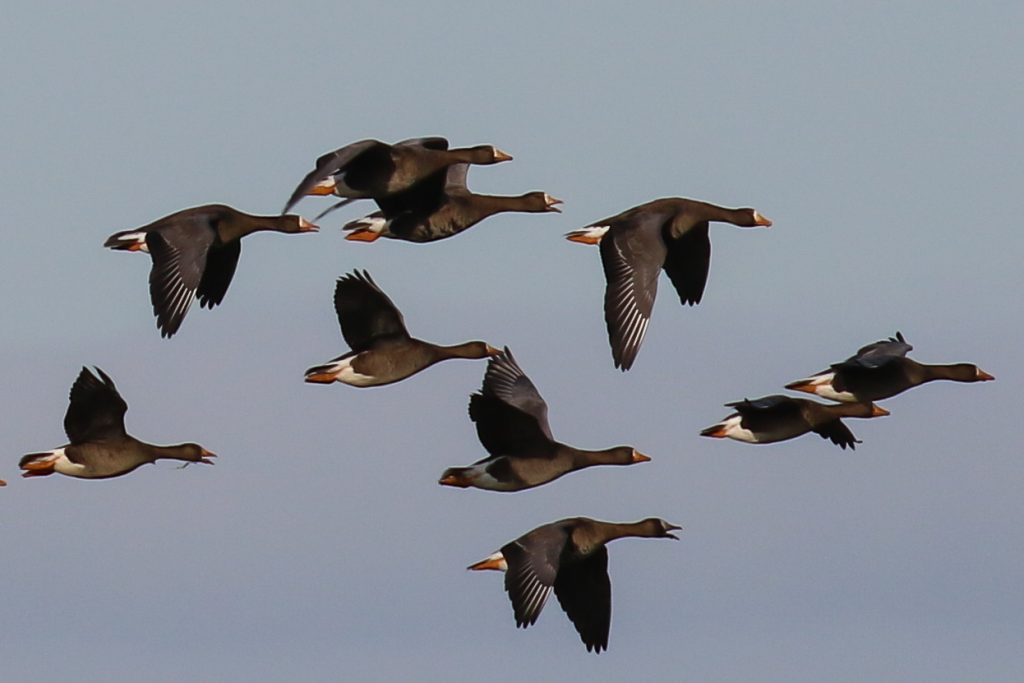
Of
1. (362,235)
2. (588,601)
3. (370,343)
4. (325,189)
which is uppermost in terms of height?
(325,189)

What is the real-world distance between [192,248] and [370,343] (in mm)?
2263

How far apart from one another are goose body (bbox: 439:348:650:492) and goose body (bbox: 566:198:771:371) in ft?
5.64

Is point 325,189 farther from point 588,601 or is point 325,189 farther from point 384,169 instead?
point 588,601

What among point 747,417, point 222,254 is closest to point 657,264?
point 747,417

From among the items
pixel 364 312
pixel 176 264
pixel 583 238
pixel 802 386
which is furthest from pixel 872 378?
pixel 176 264

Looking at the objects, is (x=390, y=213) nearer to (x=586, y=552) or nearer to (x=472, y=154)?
(x=472, y=154)

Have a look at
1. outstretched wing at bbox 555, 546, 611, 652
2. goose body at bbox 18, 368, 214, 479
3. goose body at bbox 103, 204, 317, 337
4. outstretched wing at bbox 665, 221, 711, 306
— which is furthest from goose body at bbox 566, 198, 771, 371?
goose body at bbox 18, 368, 214, 479

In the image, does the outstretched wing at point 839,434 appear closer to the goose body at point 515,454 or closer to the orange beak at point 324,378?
the goose body at point 515,454

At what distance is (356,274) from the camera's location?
30219 millimetres

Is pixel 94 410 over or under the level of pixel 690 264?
under

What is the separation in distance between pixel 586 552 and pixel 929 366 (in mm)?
4069

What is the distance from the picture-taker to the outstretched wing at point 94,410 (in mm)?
29172

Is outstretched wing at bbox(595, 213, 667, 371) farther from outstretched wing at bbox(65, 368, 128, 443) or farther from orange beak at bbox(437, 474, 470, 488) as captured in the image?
outstretched wing at bbox(65, 368, 128, 443)

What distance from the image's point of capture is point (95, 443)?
96.9ft
